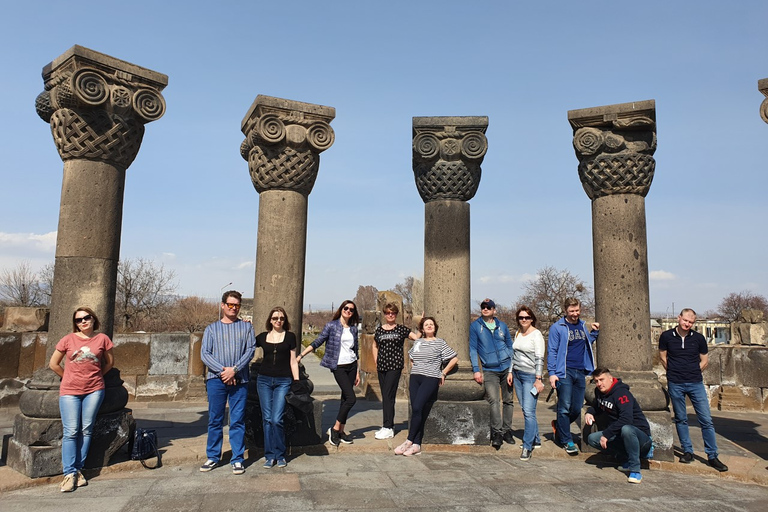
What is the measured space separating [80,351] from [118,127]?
2.23m

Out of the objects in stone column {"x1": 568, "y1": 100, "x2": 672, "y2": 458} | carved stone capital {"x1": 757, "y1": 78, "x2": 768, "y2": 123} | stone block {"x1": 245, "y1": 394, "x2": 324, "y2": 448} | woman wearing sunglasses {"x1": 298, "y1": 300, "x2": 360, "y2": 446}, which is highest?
carved stone capital {"x1": 757, "y1": 78, "x2": 768, "y2": 123}

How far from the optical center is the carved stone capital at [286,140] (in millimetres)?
6059

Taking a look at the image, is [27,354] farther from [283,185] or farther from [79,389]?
[283,185]

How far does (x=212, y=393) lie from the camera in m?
4.78

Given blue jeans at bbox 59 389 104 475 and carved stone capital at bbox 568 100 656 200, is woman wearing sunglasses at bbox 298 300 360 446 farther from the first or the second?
carved stone capital at bbox 568 100 656 200

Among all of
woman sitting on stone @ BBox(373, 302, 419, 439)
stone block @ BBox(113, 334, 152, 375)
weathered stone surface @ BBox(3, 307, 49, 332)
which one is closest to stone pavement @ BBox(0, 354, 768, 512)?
woman sitting on stone @ BBox(373, 302, 419, 439)

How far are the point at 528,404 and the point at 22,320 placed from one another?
8.22 m

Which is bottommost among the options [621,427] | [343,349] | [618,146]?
[621,427]

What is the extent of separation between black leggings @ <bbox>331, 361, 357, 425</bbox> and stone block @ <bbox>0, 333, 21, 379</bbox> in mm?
6239

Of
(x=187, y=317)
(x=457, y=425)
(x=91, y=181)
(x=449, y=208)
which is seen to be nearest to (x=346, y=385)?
(x=457, y=425)

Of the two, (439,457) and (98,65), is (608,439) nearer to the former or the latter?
(439,457)

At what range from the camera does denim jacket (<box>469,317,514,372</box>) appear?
5879 mm

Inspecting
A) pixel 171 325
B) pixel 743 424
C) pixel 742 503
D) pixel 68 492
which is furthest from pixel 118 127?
pixel 171 325

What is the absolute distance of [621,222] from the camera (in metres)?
6.14
